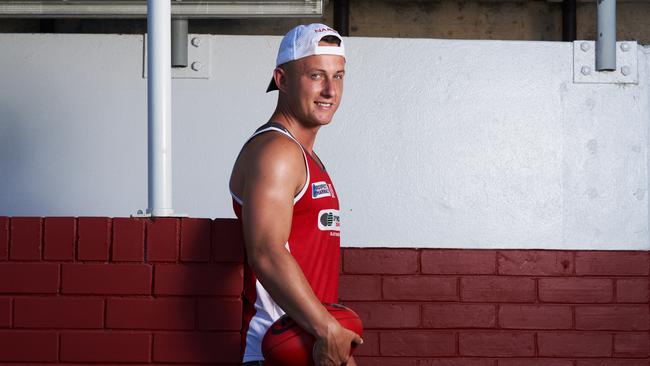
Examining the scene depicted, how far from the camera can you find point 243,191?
2.33 meters

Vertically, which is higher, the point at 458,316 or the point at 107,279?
the point at 107,279

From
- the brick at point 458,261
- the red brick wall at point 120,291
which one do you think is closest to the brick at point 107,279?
the red brick wall at point 120,291

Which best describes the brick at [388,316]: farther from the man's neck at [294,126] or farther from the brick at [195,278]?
the man's neck at [294,126]

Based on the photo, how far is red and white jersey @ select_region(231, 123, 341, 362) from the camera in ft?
7.86

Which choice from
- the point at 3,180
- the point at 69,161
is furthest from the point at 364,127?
the point at 3,180

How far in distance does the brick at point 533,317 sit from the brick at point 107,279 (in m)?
2.03

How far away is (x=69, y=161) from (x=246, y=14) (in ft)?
3.52

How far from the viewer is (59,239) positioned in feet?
9.64

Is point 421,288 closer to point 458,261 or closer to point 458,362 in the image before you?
point 458,261

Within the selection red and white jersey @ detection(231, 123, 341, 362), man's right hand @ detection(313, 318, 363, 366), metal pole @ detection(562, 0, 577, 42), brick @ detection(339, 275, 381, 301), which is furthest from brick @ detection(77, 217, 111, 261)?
metal pole @ detection(562, 0, 577, 42)

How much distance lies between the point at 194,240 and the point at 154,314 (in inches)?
10.2

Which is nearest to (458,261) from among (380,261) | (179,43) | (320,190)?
(380,261)

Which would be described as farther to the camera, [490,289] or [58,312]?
[490,289]

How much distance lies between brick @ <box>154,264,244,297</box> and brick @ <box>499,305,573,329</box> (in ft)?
6.15
